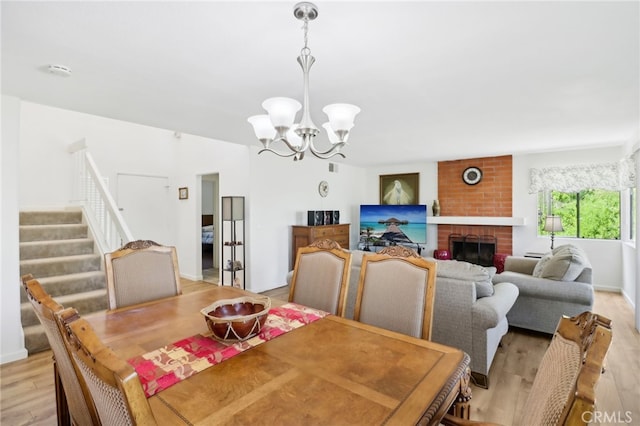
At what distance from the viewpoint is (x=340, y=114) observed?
182cm

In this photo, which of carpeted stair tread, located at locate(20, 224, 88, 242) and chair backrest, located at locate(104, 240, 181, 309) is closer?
chair backrest, located at locate(104, 240, 181, 309)

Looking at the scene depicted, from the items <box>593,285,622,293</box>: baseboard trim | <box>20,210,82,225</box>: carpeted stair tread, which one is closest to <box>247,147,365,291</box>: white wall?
<box>20,210,82,225</box>: carpeted stair tread

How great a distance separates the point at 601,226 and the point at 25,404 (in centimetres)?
714

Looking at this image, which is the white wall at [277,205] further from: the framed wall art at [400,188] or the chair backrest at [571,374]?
the chair backrest at [571,374]

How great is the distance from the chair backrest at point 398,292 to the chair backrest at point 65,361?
1.31 metres

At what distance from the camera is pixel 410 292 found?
69.9 inches

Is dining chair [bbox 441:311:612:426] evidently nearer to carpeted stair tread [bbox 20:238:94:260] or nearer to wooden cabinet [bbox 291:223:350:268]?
wooden cabinet [bbox 291:223:350:268]

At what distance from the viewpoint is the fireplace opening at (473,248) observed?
19.0ft

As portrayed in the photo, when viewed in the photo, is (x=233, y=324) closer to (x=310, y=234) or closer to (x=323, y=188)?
(x=310, y=234)

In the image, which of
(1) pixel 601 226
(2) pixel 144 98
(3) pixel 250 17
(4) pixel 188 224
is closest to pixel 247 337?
(3) pixel 250 17

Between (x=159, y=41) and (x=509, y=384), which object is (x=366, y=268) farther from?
(x=159, y=41)

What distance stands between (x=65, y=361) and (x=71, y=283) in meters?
3.15

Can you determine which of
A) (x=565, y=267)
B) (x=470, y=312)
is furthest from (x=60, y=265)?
(x=565, y=267)

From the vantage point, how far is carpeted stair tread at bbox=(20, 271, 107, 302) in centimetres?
348
